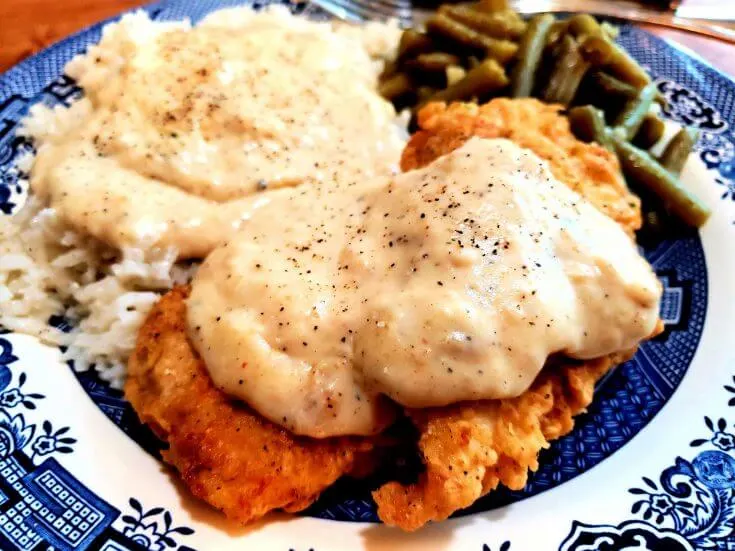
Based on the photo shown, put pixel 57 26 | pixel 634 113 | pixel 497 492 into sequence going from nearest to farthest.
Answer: pixel 497 492 < pixel 634 113 < pixel 57 26

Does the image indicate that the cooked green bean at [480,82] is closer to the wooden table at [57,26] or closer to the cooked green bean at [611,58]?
the cooked green bean at [611,58]

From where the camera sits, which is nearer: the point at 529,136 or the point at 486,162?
the point at 486,162

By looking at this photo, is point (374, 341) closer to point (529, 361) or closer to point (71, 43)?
point (529, 361)

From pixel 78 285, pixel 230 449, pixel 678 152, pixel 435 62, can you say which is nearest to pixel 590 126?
pixel 678 152

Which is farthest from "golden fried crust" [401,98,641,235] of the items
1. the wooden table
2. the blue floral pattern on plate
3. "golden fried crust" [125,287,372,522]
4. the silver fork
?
the wooden table

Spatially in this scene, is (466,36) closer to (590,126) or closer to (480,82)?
(480,82)

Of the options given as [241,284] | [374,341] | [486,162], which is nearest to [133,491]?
[241,284]

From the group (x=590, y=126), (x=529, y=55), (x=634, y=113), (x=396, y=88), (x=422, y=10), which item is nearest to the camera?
(x=590, y=126)
